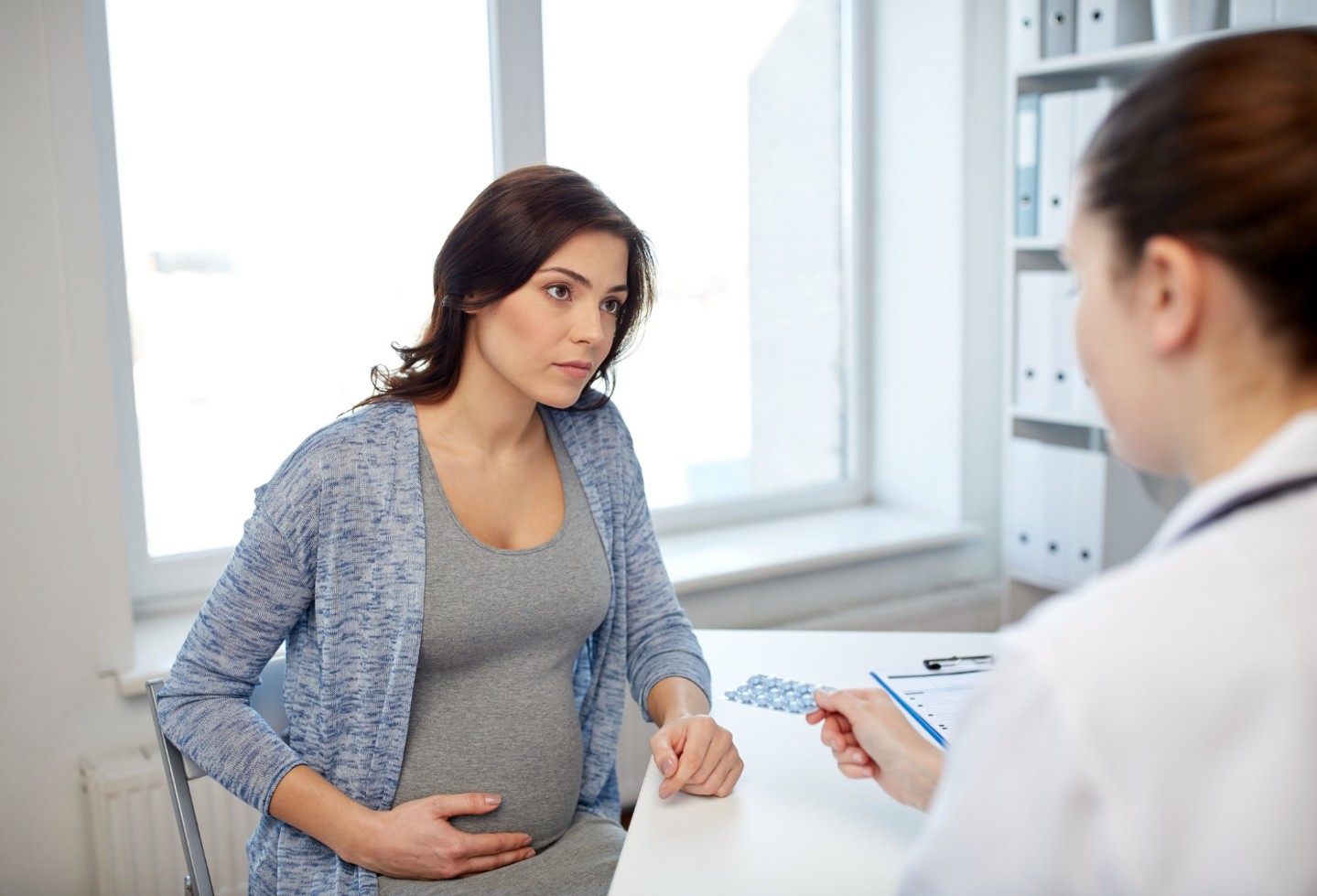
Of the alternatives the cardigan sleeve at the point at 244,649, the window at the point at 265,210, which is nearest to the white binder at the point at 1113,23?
the window at the point at 265,210

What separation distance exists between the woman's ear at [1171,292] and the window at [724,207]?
2169mm

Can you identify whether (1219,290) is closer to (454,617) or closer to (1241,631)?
(1241,631)

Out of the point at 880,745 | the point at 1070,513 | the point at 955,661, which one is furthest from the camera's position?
the point at 1070,513

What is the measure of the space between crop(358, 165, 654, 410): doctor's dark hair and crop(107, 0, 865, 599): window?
913mm

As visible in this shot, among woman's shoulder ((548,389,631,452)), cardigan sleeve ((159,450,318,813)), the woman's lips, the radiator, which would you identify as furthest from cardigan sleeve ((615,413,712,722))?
the radiator

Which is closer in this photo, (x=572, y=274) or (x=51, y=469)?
(x=572, y=274)

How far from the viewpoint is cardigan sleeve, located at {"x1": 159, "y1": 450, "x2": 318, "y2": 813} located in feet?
4.42

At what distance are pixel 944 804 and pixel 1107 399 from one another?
10.7 inches

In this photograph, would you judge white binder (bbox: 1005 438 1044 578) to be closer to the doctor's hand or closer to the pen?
the pen

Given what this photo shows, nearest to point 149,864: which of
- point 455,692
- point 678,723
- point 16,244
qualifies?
point 455,692

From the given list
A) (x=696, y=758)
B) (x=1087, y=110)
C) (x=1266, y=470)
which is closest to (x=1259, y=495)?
(x=1266, y=470)

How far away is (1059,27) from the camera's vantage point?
2590 millimetres

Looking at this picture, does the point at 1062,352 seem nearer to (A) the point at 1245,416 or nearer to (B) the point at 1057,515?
(B) the point at 1057,515

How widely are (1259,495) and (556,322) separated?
102 cm
